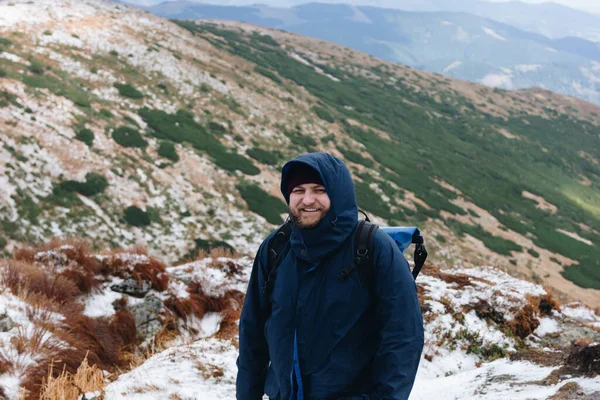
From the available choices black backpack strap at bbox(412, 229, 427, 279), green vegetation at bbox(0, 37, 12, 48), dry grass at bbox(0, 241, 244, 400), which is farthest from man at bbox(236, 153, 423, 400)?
green vegetation at bbox(0, 37, 12, 48)

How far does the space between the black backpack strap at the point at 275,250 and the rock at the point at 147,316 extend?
5521mm

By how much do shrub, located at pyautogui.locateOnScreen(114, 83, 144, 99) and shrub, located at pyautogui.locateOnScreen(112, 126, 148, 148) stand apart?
4898 millimetres

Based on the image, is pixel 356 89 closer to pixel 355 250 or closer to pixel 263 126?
pixel 263 126

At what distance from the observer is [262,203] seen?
2142 cm

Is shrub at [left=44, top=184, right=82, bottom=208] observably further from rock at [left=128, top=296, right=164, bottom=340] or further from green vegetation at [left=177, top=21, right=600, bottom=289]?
green vegetation at [left=177, top=21, right=600, bottom=289]

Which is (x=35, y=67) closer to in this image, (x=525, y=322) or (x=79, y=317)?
(x=79, y=317)

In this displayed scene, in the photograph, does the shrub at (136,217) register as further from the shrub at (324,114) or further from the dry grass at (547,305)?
the shrub at (324,114)

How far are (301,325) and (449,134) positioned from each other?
178 feet

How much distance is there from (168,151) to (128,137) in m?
2.09

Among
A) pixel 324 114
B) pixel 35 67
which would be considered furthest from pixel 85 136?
pixel 324 114

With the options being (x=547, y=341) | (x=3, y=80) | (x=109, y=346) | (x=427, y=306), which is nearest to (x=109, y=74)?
(x=3, y=80)

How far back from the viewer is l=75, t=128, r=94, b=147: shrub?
18766mm

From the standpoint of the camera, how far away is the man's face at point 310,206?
106 inches

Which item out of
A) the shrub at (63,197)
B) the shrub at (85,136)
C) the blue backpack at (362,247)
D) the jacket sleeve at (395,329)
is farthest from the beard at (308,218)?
the shrub at (85,136)
